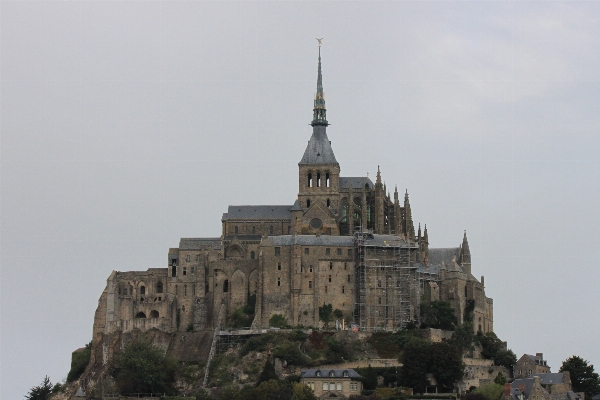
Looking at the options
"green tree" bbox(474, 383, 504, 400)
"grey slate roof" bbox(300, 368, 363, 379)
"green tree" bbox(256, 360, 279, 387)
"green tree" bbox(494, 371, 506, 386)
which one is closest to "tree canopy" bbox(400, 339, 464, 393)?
"green tree" bbox(474, 383, 504, 400)

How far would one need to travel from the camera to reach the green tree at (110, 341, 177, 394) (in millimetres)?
122188

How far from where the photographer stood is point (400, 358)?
121 metres

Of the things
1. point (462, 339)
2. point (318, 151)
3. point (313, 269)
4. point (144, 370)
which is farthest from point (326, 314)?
point (318, 151)

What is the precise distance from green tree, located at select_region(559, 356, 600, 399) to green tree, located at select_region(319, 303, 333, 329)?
20.5m

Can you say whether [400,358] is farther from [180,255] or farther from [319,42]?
[319,42]

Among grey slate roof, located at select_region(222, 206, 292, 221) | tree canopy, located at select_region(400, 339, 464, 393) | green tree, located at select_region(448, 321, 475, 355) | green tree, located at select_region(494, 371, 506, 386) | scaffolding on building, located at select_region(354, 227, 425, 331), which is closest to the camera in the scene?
tree canopy, located at select_region(400, 339, 464, 393)

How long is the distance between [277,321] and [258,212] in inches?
612

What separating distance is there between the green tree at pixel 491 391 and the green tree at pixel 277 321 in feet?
62.3

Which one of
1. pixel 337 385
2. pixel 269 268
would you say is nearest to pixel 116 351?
pixel 269 268

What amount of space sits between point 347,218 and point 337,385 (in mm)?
22721

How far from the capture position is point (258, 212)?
140 m

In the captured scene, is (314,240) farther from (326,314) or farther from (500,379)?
(500,379)

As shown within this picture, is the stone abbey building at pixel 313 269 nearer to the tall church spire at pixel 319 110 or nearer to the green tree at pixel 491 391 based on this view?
the tall church spire at pixel 319 110

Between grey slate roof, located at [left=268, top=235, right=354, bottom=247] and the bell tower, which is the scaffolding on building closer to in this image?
grey slate roof, located at [left=268, top=235, right=354, bottom=247]
